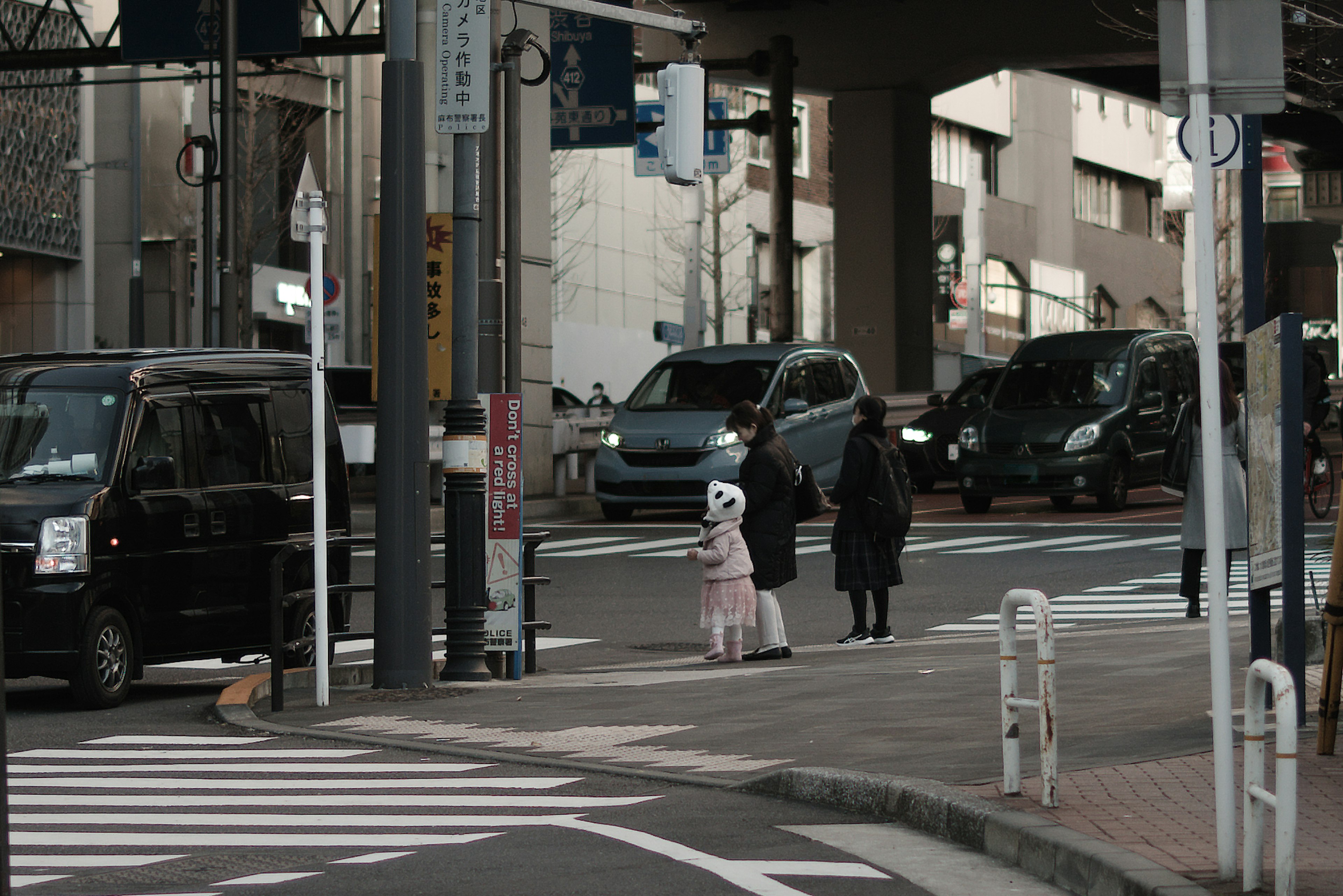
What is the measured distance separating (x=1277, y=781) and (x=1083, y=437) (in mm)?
18667

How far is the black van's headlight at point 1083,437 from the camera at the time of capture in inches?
953

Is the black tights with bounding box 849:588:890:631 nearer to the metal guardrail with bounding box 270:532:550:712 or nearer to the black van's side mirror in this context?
the metal guardrail with bounding box 270:532:550:712

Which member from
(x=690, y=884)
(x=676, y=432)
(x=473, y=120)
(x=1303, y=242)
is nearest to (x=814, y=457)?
(x=676, y=432)

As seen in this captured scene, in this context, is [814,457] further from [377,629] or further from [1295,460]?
[1295,460]

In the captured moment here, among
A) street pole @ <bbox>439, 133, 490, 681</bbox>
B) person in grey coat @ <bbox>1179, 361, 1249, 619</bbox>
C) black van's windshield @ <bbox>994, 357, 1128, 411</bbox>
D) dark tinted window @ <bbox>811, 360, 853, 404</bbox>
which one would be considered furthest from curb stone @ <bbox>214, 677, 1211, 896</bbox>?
black van's windshield @ <bbox>994, 357, 1128, 411</bbox>

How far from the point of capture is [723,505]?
14.0 m

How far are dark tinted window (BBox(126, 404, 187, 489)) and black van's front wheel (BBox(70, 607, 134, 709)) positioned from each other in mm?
962

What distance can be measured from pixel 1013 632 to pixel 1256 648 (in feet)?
4.56

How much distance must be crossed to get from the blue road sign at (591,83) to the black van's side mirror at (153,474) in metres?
16.9

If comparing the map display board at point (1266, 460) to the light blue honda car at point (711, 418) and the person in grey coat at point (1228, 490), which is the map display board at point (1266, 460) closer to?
the person in grey coat at point (1228, 490)

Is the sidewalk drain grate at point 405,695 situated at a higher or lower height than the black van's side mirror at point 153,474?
lower

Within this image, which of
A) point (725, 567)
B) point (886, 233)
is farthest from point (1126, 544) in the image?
point (886, 233)

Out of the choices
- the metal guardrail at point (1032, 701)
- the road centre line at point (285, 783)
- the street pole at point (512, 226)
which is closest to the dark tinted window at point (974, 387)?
the street pole at point (512, 226)

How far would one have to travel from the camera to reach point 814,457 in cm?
2536
